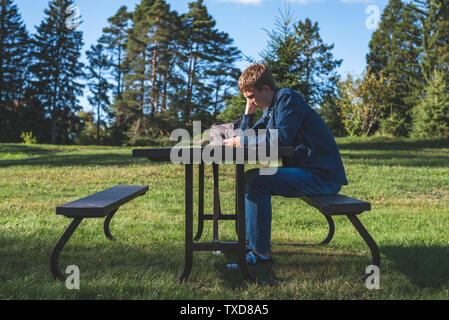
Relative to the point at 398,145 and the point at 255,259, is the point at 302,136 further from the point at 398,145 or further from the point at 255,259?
the point at 398,145

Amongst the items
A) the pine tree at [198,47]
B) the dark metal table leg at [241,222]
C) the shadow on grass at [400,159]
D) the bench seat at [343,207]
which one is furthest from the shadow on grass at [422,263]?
the pine tree at [198,47]

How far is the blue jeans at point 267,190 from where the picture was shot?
2.89m

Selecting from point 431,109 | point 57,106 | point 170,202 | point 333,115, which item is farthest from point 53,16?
point 170,202

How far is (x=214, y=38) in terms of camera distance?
30.3m

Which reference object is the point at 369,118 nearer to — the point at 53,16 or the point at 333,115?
the point at 333,115

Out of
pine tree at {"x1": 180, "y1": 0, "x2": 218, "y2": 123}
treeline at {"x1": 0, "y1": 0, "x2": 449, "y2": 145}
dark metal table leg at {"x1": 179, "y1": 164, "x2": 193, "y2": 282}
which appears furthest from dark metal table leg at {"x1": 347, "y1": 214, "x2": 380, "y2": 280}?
pine tree at {"x1": 180, "y1": 0, "x2": 218, "y2": 123}

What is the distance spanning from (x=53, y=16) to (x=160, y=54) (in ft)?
51.0

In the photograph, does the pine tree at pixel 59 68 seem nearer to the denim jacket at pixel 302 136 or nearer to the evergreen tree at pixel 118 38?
the evergreen tree at pixel 118 38

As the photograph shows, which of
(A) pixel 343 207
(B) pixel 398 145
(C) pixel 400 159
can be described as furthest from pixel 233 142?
(B) pixel 398 145

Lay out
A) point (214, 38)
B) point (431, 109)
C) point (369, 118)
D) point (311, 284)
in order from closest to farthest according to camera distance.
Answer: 1. point (311, 284)
2. point (431, 109)
3. point (369, 118)
4. point (214, 38)

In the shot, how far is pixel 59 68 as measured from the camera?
3706 cm

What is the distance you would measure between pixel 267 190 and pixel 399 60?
33.4 meters

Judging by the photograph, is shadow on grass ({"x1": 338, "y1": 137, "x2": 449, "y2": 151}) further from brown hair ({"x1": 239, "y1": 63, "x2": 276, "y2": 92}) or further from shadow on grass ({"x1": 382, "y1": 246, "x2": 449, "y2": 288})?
brown hair ({"x1": 239, "y1": 63, "x2": 276, "y2": 92})

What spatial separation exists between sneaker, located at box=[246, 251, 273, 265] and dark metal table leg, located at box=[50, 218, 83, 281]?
51.0 inches
